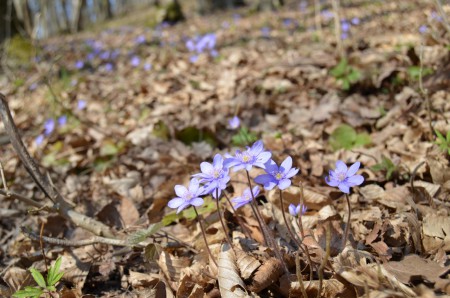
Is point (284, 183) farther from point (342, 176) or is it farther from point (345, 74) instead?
point (345, 74)

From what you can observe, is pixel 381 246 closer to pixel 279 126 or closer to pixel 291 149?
pixel 291 149

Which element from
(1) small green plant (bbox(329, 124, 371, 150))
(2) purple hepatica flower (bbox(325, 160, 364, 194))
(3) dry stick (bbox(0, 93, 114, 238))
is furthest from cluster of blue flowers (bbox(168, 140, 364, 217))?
(1) small green plant (bbox(329, 124, 371, 150))

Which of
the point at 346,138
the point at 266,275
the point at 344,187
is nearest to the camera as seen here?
the point at 344,187

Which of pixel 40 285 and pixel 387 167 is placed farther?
pixel 387 167

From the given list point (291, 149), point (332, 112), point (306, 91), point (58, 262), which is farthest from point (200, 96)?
point (58, 262)

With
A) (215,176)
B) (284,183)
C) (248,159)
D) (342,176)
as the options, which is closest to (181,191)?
(215,176)

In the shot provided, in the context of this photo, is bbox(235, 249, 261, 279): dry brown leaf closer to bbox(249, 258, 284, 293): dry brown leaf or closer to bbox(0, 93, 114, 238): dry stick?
bbox(249, 258, 284, 293): dry brown leaf
